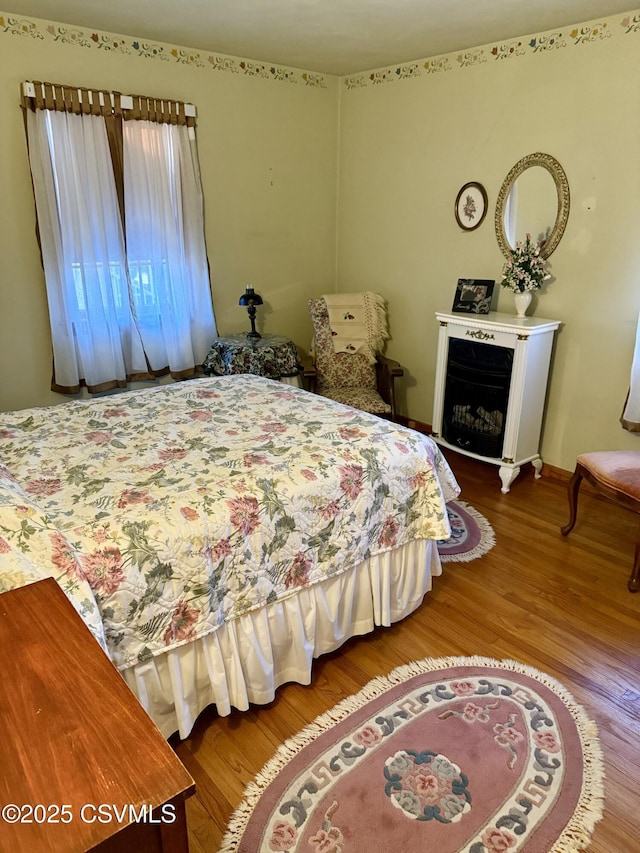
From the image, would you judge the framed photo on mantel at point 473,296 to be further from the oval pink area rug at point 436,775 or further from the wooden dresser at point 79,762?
the wooden dresser at point 79,762

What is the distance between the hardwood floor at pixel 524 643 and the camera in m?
1.71

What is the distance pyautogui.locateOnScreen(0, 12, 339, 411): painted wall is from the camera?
3197 millimetres

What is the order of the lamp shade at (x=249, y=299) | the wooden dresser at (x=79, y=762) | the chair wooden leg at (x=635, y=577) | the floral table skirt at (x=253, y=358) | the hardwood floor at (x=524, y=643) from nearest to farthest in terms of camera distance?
the wooden dresser at (x=79, y=762), the hardwood floor at (x=524, y=643), the chair wooden leg at (x=635, y=577), the floral table skirt at (x=253, y=358), the lamp shade at (x=249, y=299)

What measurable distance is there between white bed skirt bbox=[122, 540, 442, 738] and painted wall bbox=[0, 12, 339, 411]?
238 centimetres

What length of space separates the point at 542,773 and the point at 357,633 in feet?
2.49

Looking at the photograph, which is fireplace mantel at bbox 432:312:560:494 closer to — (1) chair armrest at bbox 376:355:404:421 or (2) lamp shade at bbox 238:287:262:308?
(1) chair armrest at bbox 376:355:404:421

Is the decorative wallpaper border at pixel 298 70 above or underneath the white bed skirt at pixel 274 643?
above

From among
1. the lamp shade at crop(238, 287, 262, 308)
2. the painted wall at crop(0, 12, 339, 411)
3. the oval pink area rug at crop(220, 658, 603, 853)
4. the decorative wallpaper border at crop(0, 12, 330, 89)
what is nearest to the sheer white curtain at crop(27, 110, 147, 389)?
the painted wall at crop(0, 12, 339, 411)

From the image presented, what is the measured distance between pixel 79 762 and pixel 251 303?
3.41 m

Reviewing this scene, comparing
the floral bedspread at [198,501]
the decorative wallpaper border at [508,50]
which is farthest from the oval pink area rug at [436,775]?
the decorative wallpaper border at [508,50]

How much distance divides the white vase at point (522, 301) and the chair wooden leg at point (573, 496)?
1040 mm

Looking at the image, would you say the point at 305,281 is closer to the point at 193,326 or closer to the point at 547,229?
the point at 193,326

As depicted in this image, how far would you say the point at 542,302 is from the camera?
356 centimetres

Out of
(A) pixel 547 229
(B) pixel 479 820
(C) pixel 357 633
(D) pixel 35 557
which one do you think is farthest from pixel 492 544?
(D) pixel 35 557
